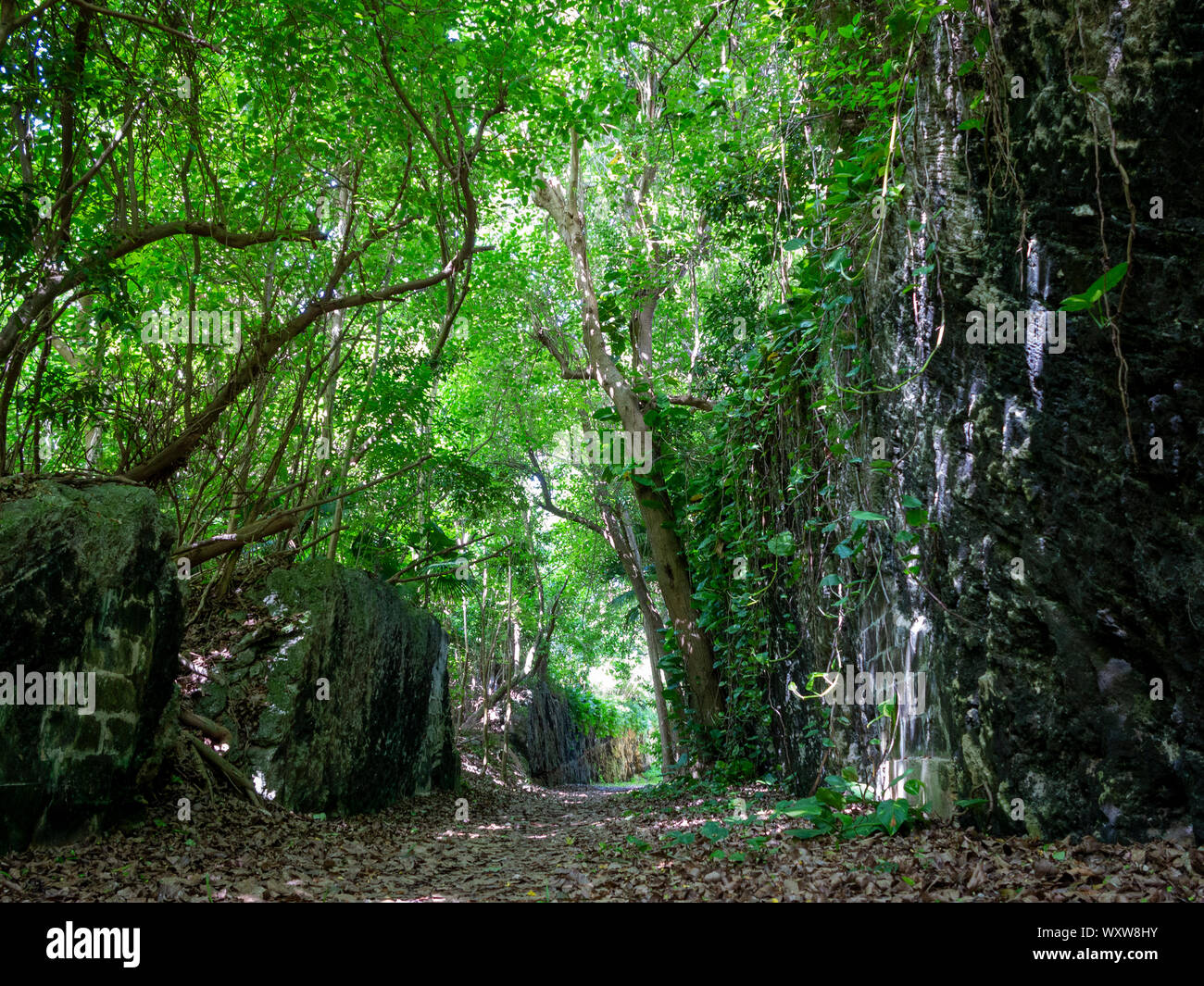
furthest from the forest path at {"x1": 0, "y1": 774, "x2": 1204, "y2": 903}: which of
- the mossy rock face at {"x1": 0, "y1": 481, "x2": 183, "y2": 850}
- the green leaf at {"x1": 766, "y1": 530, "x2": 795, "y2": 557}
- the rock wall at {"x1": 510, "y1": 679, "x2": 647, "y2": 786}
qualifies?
the rock wall at {"x1": 510, "y1": 679, "x2": 647, "y2": 786}

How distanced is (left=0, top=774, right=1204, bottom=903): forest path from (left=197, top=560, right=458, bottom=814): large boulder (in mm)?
504

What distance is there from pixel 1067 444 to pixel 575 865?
322cm

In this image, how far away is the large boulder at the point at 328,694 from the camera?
612 cm

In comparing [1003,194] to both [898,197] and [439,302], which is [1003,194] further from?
[439,302]

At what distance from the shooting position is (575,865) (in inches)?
162

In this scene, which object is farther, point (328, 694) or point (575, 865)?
point (328, 694)

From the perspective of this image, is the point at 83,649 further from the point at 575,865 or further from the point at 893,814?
the point at 893,814

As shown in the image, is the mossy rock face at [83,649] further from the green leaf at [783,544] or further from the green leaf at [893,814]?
the green leaf at [893,814]

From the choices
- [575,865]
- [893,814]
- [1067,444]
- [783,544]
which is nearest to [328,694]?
[575,865]

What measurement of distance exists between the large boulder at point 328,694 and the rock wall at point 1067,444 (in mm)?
4752

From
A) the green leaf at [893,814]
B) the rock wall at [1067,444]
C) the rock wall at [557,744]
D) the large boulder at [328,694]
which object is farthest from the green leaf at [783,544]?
the rock wall at [557,744]

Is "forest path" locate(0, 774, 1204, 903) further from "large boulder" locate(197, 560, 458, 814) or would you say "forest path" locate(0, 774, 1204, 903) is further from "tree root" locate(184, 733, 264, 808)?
"large boulder" locate(197, 560, 458, 814)

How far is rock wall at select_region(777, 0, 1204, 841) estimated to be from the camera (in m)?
3.11

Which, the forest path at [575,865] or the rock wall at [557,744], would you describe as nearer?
the forest path at [575,865]
